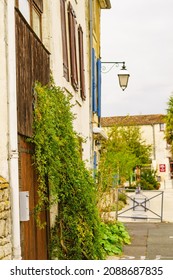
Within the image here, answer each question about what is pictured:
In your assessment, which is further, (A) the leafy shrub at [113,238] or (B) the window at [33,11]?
(A) the leafy shrub at [113,238]

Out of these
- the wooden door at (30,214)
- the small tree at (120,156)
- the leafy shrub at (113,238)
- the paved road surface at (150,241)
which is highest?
the small tree at (120,156)

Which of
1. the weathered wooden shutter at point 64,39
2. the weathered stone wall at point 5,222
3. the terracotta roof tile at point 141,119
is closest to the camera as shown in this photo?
the weathered stone wall at point 5,222

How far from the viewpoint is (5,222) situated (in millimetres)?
5496

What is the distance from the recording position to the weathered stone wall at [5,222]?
5.36 meters

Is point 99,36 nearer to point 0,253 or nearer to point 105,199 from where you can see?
point 105,199

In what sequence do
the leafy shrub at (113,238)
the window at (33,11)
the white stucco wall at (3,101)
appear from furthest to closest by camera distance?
the leafy shrub at (113,238) → the window at (33,11) → the white stucco wall at (3,101)

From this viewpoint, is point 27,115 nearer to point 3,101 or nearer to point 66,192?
point 3,101

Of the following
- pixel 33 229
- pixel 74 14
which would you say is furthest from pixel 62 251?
pixel 74 14

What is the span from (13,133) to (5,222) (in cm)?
91

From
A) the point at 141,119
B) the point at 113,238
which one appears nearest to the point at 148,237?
the point at 113,238

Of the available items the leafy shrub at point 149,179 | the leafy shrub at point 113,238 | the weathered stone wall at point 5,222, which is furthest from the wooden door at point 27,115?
the leafy shrub at point 149,179

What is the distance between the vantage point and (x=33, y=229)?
707cm

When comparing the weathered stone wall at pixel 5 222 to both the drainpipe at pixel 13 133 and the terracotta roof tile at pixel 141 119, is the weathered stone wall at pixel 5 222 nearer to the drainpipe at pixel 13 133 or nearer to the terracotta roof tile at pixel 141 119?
the drainpipe at pixel 13 133

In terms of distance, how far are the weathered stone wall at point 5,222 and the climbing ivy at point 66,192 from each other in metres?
1.68
